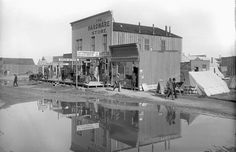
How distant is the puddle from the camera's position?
8289 mm

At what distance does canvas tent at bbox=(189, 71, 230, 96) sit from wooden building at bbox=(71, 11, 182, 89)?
16.5 ft

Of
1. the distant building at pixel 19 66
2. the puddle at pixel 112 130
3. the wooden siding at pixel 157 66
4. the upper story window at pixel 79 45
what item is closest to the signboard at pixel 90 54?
A: the wooden siding at pixel 157 66

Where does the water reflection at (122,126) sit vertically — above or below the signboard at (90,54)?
below

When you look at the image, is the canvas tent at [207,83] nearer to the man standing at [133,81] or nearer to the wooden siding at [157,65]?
the wooden siding at [157,65]

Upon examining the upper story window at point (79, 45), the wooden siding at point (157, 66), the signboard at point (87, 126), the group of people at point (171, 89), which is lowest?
the signboard at point (87, 126)

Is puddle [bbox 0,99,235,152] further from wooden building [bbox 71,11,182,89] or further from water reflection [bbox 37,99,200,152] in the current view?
wooden building [bbox 71,11,182,89]

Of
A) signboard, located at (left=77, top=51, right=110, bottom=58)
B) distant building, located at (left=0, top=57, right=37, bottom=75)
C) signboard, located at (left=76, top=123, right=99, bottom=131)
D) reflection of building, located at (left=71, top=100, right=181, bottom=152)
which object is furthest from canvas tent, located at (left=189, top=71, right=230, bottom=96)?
distant building, located at (left=0, top=57, right=37, bottom=75)

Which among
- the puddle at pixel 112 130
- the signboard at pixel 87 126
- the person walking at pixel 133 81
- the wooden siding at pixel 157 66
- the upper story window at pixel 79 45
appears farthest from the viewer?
the upper story window at pixel 79 45

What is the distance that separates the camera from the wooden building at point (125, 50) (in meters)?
25.7

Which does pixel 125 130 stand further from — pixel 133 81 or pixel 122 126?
pixel 133 81

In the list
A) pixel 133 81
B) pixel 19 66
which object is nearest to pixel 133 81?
pixel 133 81

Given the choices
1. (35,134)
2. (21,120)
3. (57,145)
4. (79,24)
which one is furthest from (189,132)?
(79,24)

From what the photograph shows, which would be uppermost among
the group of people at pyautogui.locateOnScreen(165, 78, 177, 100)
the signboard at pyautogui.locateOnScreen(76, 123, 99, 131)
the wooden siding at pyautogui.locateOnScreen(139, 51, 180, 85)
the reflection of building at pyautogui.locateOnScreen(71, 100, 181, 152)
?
the wooden siding at pyautogui.locateOnScreen(139, 51, 180, 85)

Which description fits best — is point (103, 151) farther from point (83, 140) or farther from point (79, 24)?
point (79, 24)
